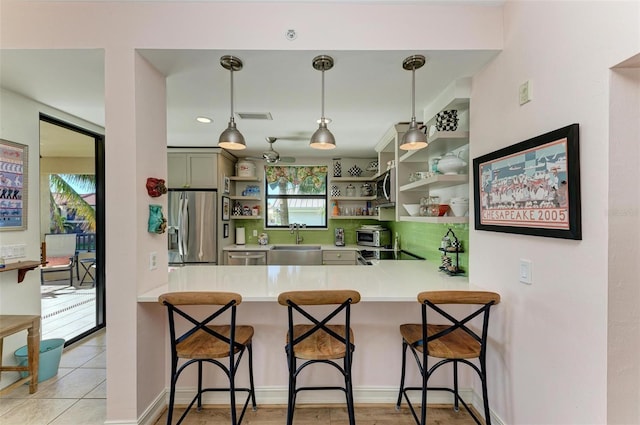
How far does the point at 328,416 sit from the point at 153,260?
1.60m

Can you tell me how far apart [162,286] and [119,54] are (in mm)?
1496

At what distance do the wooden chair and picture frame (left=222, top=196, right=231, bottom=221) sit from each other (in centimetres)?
178

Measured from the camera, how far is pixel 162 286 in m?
1.95

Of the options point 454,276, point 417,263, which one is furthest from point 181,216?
point 454,276

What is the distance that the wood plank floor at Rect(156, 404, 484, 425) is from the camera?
6.18 ft

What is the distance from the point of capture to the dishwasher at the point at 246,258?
14.1 feet

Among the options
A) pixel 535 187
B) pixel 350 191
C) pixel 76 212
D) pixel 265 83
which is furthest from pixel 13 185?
pixel 350 191

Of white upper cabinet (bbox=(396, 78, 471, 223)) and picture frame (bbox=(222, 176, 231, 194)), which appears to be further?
picture frame (bbox=(222, 176, 231, 194))

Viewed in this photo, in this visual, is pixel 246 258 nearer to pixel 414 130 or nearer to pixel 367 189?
pixel 367 189

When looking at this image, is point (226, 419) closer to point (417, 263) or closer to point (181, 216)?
point (417, 263)

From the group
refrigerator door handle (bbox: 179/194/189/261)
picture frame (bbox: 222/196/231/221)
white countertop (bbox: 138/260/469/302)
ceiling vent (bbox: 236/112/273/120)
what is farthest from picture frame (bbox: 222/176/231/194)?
white countertop (bbox: 138/260/469/302)

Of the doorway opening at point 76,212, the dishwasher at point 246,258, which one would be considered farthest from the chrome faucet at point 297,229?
the doorway opening at point 76,212

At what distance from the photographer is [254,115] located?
286 centimetres

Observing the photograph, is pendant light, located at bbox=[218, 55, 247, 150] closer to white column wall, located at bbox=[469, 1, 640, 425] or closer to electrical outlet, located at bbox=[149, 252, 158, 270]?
electrical outlet, located at bbox=[149, 252, 158, 270]
